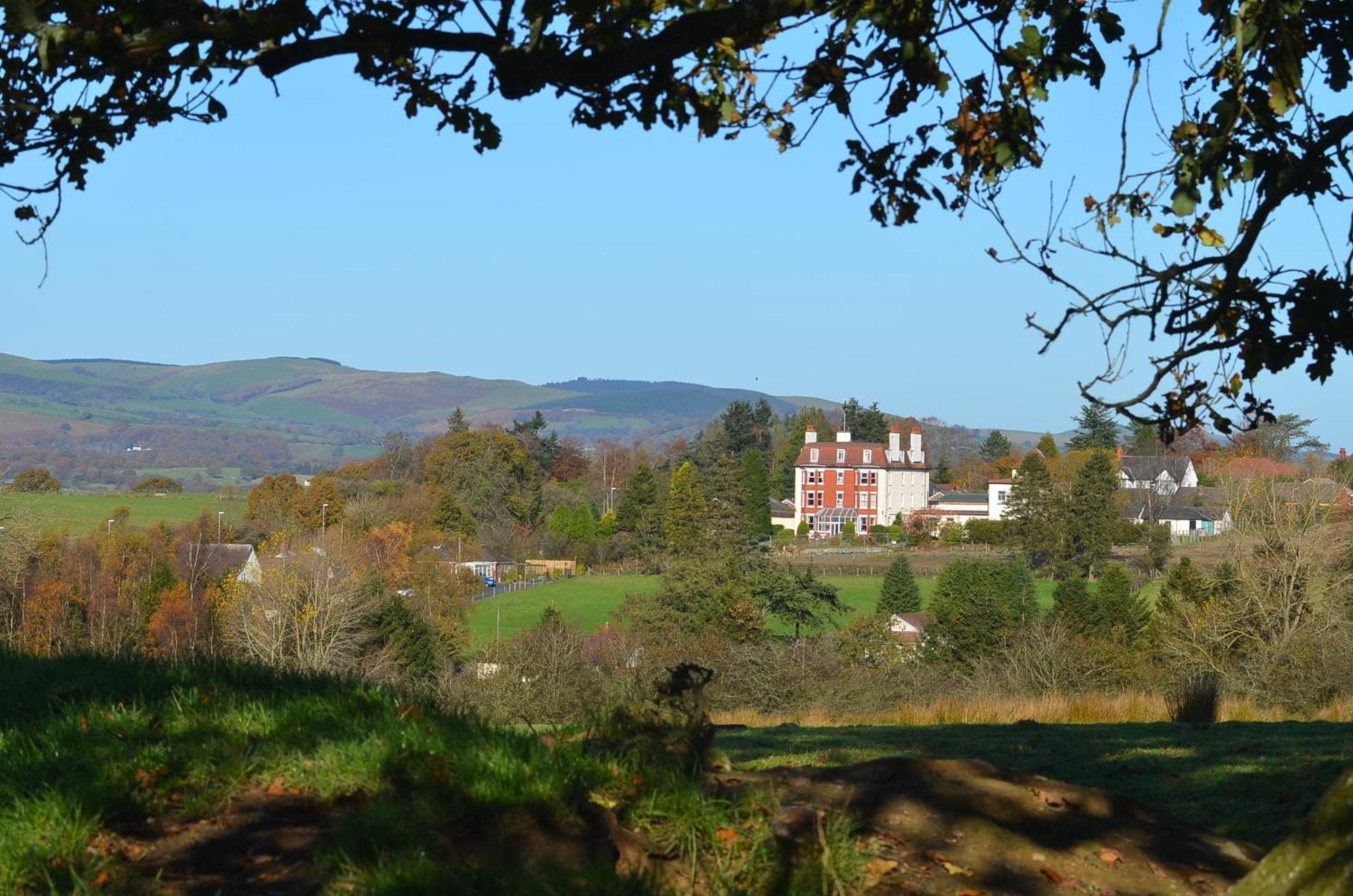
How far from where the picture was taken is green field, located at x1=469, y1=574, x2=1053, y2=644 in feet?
197


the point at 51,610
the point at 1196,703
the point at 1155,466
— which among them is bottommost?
the point at 51,610

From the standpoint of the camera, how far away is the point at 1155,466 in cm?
9812

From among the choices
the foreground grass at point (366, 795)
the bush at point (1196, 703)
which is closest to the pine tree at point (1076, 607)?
the bush at point (1196, 703)

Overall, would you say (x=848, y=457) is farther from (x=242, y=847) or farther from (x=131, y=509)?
(x=242, y=847)

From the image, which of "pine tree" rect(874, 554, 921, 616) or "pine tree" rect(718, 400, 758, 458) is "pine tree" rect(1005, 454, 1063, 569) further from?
"pine tree" rect(718, 400, 758, 458)

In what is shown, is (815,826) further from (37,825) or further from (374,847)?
(37,825)

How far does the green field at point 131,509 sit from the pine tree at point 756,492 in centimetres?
3525

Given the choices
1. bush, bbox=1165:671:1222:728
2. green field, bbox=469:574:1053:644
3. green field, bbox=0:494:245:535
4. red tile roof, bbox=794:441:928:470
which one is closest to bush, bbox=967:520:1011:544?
green field, bbox=469:574:1053:644

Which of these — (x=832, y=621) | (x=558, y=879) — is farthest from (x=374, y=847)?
(x=832, y=621)

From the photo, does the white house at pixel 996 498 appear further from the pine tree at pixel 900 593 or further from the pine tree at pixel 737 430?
the pine tree at pixel 900 593

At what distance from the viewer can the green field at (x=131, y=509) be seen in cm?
7519

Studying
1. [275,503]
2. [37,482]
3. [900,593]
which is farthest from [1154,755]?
[37,482]

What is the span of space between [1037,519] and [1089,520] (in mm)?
3231

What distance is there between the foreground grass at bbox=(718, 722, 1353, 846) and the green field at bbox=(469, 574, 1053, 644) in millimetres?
44228
